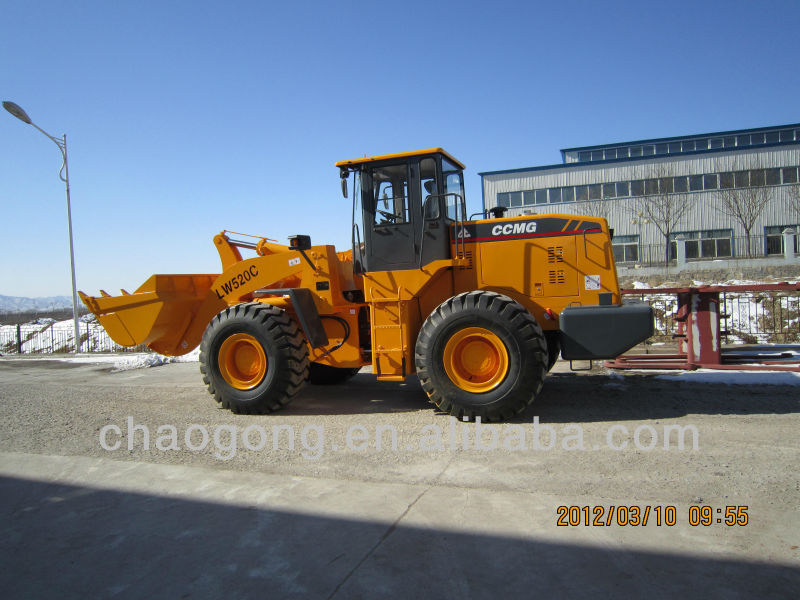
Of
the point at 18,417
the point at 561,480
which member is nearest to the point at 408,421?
the point at 561,480

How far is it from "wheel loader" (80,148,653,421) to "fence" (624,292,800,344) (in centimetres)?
645

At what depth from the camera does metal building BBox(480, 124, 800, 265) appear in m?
→ 30.7

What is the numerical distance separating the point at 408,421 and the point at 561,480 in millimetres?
2314

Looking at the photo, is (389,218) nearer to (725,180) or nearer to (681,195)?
(681,195)

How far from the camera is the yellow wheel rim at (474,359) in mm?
5859

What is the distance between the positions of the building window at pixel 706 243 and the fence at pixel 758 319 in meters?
19.0

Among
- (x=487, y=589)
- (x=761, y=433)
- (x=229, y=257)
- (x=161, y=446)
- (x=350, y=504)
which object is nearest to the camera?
(x=487, y=589)

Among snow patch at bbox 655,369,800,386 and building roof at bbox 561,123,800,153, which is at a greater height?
building roof at bbox 561,123,800,153

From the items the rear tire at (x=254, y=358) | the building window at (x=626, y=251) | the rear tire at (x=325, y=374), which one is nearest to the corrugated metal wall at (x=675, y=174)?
the building window at (x=626, y=251)

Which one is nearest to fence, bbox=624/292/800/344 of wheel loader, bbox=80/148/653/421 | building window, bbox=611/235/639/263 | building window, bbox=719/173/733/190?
wheel loader, bbox=80/148/653/421

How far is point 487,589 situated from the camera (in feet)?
8.93

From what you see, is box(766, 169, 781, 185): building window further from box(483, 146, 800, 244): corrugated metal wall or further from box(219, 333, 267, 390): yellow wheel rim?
box(219, 333, 267, 390): yellow wheel rim

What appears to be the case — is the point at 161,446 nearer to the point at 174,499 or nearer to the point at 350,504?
the point at 174,499

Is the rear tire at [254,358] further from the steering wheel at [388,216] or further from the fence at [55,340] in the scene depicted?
the fence at [55,340]
